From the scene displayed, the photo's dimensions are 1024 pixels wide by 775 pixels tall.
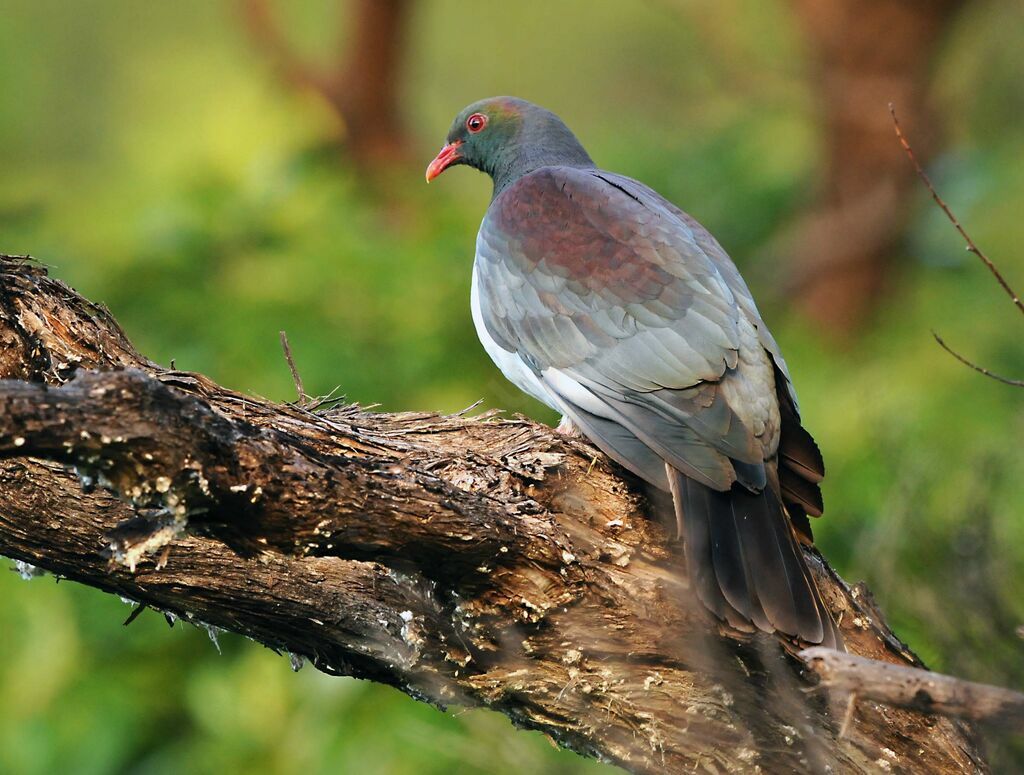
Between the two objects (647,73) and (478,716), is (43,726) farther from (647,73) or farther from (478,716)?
(647,73)

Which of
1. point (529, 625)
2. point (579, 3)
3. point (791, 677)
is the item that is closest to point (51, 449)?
point (529, 625)

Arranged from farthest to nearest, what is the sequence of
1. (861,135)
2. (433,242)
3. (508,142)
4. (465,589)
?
(861,135) < (433,242) < (508,142) < (465,589)

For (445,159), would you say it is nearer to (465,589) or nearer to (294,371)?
(294,371)

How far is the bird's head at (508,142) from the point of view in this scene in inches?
198

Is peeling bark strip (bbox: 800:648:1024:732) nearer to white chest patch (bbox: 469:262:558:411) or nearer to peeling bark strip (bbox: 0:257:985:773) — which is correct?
peeling bark strip (bbox: 0:257:985:773)

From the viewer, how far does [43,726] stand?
6758 mm

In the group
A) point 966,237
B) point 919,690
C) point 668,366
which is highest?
point 668,366

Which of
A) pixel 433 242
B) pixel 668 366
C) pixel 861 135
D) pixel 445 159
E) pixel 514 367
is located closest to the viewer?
pixel 668 366

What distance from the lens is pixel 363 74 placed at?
10.5 meters

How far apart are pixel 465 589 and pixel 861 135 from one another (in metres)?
8.26

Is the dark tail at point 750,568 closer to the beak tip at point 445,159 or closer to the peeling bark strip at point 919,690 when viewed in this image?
the peeling bark strip at point 919,690

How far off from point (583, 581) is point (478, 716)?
224cm

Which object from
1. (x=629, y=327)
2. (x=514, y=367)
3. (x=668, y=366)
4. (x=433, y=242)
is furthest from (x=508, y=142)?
(x=433, y=242)

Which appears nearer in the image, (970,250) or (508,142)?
(970,250)
